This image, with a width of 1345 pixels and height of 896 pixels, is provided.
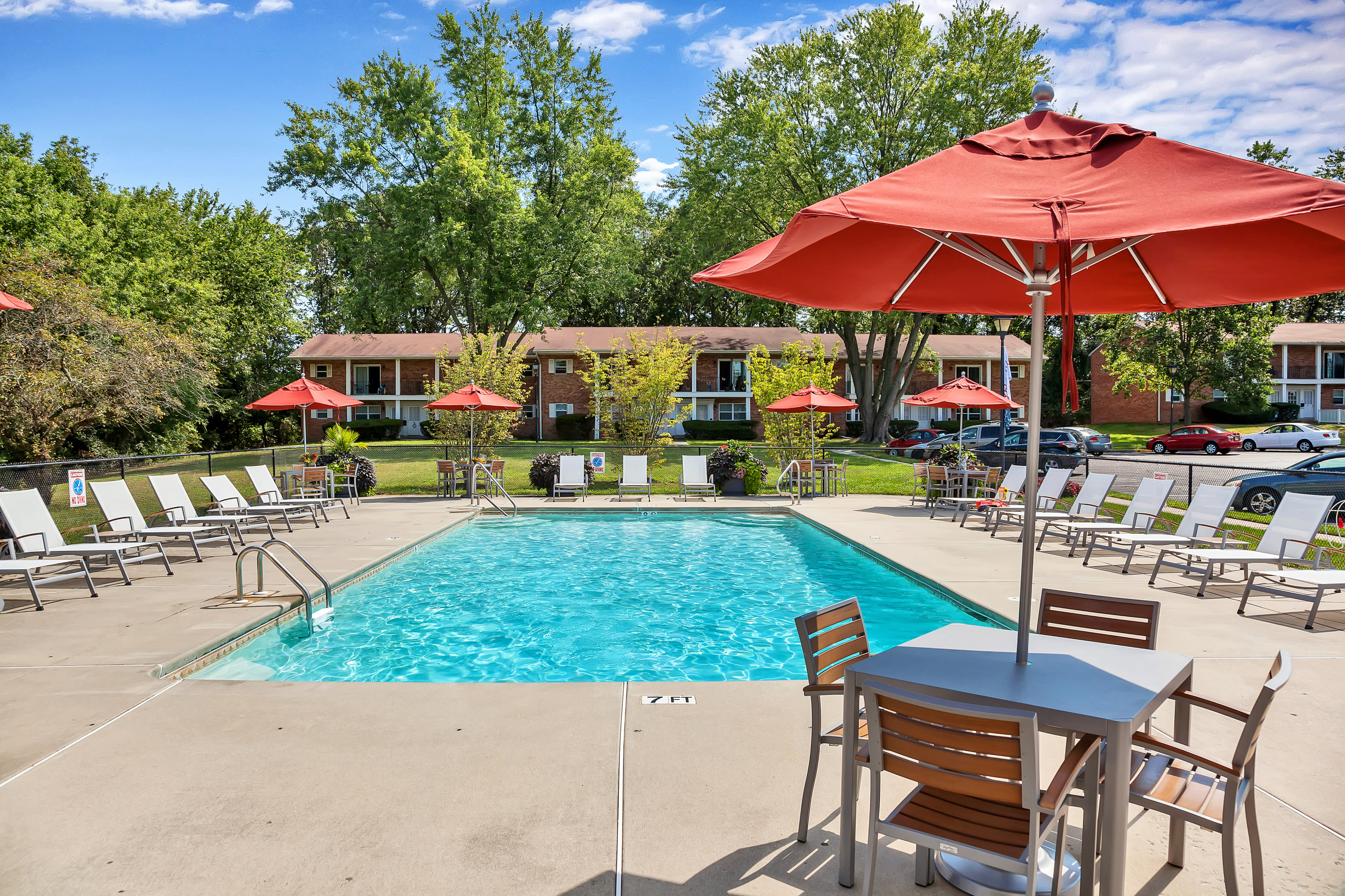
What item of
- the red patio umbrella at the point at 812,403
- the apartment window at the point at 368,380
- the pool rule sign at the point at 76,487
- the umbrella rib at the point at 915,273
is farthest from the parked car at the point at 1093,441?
the apartment window at the point at 368,380

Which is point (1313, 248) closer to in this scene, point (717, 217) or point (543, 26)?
point (717, 217)

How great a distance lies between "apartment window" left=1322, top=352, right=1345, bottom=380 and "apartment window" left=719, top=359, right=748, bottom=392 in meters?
35.4

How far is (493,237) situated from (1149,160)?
30.4 m

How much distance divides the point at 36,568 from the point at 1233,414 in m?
54.8

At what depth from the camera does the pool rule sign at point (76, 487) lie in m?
9.89

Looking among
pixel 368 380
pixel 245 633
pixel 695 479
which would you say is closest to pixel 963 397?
pixel 695 479

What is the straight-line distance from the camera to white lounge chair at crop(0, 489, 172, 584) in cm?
828

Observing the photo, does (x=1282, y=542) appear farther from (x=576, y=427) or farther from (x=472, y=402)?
(x=576, y=427)

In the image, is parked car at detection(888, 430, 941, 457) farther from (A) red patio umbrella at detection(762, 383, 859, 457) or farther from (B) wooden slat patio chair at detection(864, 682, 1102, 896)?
(B) wooden slat patio chair at detection(864, 682, 1102, 896)

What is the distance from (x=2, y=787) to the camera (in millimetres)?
3703

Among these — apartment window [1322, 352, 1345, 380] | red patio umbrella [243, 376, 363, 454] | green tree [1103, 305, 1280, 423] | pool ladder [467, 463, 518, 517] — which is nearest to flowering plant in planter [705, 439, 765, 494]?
pool ladder [467, 463, 518, 517]

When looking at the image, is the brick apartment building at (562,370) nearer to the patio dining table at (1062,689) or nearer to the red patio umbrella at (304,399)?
the red patio umbrella at (304,399)

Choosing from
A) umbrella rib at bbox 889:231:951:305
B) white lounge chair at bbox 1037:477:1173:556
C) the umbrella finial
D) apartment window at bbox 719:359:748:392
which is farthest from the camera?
apartment window at bbox 719:359:748:392

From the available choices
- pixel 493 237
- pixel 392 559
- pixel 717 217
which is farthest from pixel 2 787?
pixel 717 217
